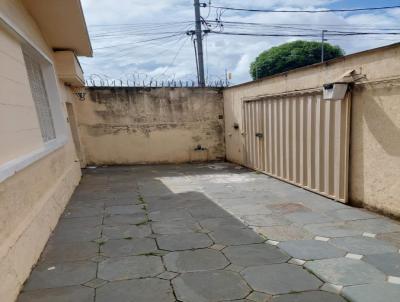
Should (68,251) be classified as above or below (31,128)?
below

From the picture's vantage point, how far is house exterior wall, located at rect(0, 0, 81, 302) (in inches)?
103

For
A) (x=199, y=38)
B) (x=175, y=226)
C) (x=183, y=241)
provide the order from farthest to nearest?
(x=199, y=38), (x=175, y=226), (x=183, y=241)

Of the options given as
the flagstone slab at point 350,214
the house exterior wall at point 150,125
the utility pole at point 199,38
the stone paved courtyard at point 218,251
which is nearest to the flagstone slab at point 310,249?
the stone paved courtyard at point 218,251

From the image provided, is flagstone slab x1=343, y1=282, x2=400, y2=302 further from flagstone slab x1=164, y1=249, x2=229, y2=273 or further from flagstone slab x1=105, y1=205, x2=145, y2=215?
flagstone slab x1=105, y1=205, x2=145, y2=215

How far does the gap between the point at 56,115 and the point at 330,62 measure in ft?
17.0

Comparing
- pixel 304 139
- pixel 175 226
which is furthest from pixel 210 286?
pixel 304 139

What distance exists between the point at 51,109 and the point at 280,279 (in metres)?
5.31

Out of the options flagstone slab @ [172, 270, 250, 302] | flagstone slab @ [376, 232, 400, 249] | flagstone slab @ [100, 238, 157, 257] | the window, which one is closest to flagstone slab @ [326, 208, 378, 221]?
flagstone slab @ [376, 232, 400, 249]

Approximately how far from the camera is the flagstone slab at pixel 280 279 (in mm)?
2520

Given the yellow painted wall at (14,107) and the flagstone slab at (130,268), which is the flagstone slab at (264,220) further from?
the yellow painted wall at (14,107)

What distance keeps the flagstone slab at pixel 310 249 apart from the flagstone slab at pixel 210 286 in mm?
774

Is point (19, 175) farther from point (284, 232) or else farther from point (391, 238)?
point (391, 238)

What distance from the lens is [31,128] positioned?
391 centimetres

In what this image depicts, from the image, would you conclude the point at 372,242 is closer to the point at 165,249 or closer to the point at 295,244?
the point at 295,244
